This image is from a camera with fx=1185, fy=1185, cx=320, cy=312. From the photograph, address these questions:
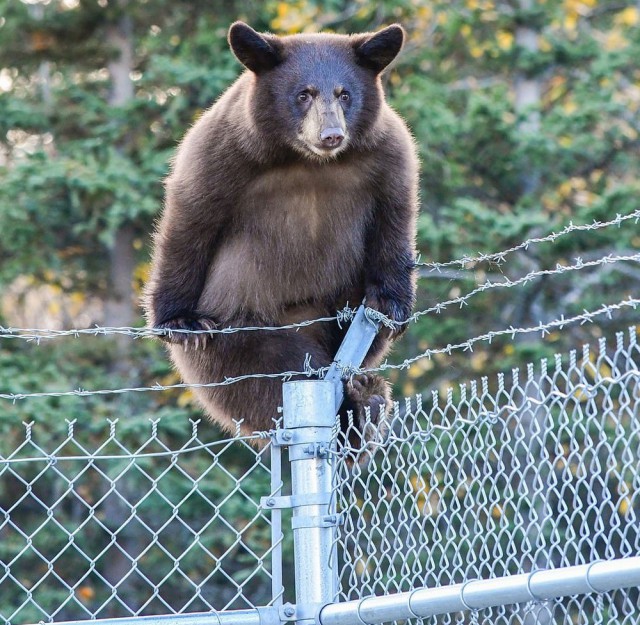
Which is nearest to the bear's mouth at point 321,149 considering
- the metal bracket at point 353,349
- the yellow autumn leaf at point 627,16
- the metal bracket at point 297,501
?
the metal bracket at point 353,349

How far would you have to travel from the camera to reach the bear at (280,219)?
4.31 metres

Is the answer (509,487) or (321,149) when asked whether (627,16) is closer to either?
(321,149)

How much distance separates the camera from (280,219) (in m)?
4.40

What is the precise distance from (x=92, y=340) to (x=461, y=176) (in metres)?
3.22

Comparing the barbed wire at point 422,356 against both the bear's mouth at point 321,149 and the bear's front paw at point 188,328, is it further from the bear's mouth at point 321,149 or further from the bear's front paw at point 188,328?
the bear's mouth at point 321,149

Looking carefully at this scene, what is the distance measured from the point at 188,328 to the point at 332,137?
0.88m

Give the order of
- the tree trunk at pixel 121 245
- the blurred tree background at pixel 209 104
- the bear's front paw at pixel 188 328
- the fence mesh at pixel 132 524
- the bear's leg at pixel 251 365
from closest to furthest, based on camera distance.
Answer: the bear's front paw at pixel 188 328, the bear's leg at pixel 251 365, the fence mesh at pixel 132 524, the blurred tree background at pixel 209 104, the tree trunk at pixel 121 245

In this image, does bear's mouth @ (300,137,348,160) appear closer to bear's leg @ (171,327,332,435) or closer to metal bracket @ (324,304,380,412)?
bear's leg @ (171,327,332,435)

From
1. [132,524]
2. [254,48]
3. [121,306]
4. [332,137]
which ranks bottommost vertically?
[132,524]

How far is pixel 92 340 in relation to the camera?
9.46m

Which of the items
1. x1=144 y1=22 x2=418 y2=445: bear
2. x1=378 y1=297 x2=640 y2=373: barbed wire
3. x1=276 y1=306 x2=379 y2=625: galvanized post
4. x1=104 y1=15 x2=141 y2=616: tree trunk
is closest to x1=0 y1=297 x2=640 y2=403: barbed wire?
x1=378 y1=297 x2=640 y2=373: barbed wire

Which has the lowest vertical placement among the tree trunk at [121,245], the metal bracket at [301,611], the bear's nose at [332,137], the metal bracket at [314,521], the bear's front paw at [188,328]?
the tree trunk at [121,245]

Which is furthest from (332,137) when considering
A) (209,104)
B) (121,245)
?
(121,245)

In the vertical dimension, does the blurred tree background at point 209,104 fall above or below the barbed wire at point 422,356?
below
